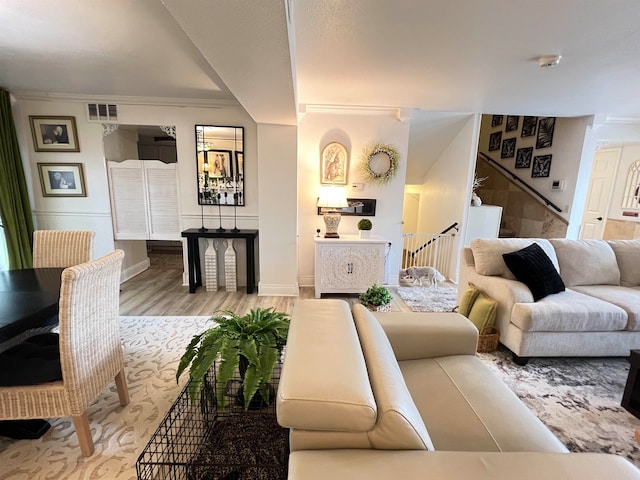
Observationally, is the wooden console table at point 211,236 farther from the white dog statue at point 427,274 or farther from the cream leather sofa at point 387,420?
the cream leather sofa at point 387,420

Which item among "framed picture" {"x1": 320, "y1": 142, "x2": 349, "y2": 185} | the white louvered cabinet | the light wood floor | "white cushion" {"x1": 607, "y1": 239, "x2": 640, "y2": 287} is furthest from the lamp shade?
"white cushion" {"x1": 607, "y1": 239, "x2": 640, "y2": 287}

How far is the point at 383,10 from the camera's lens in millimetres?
1620

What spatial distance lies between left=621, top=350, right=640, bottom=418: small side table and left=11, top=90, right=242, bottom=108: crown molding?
4260 mm

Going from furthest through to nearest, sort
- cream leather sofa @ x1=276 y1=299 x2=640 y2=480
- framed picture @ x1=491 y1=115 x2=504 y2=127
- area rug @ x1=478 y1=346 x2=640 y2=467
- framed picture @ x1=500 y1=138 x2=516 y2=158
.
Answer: framed picture @ x1=491 y1=115 x2=504 y2=127 → framed picture @ x1=500 y1=138 x2=516 y2=158 → area rug @ x1=478 y1=346 x2=640 y2=467 → cream leather sofa @ x1=276 y1=299 x2=640 y2=480

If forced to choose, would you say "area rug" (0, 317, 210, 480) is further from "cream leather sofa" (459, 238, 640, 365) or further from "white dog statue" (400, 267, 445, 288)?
"white dog statue" (400, 267, 445, 288)

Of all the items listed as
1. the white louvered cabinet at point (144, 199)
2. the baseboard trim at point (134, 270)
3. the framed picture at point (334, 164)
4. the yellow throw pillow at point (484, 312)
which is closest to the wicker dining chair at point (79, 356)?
the white louvered cabinet at point (144, 199)

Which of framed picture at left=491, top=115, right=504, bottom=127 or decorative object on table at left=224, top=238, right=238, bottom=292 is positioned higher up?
framed picture at left=491, top=115, right=504, bottom=127

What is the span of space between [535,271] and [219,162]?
360 cm

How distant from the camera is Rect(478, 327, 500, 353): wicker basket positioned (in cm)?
238

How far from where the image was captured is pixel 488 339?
2.39 m

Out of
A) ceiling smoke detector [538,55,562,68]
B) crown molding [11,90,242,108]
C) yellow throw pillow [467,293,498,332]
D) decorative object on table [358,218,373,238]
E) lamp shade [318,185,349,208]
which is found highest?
crown molding [11,90,242,108]

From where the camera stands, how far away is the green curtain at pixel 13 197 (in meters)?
3.22

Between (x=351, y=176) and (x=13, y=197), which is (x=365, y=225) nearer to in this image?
(x=351, y=176)

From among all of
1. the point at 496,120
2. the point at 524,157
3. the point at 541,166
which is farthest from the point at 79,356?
the point at 496,120
